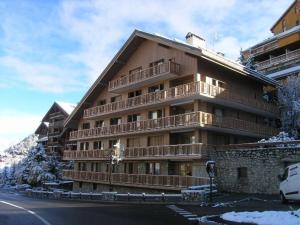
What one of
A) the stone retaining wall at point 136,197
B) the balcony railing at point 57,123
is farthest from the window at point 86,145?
the balcony railing at point 57,123

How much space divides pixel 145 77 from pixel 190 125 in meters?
8.50

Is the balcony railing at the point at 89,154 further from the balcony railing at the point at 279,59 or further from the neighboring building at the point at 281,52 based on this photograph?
the balcony railing at the point at 279,59

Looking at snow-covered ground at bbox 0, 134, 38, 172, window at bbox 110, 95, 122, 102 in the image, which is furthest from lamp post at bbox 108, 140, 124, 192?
snow-covered ground at bbox 0, 134, 38, 172

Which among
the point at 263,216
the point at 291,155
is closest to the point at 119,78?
the point at 291,155

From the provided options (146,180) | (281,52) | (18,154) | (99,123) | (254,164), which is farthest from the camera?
(18,154)

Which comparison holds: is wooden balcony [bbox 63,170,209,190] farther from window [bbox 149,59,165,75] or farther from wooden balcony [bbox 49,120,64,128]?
wooden balcony [bbox 49,120,64,128]

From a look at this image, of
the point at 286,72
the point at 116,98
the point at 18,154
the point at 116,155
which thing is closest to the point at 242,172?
the point at 116,155

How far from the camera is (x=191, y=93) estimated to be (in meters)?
33.7

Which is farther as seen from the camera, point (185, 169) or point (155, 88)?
point (155, 88)

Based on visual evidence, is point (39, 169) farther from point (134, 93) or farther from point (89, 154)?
point (134, 93)

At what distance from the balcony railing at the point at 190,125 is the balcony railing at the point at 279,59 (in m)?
14.8

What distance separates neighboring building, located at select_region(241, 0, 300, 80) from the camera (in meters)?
50.6

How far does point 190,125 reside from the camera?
33438 millimetres

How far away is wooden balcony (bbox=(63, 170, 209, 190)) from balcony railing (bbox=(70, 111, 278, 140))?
165 inches
